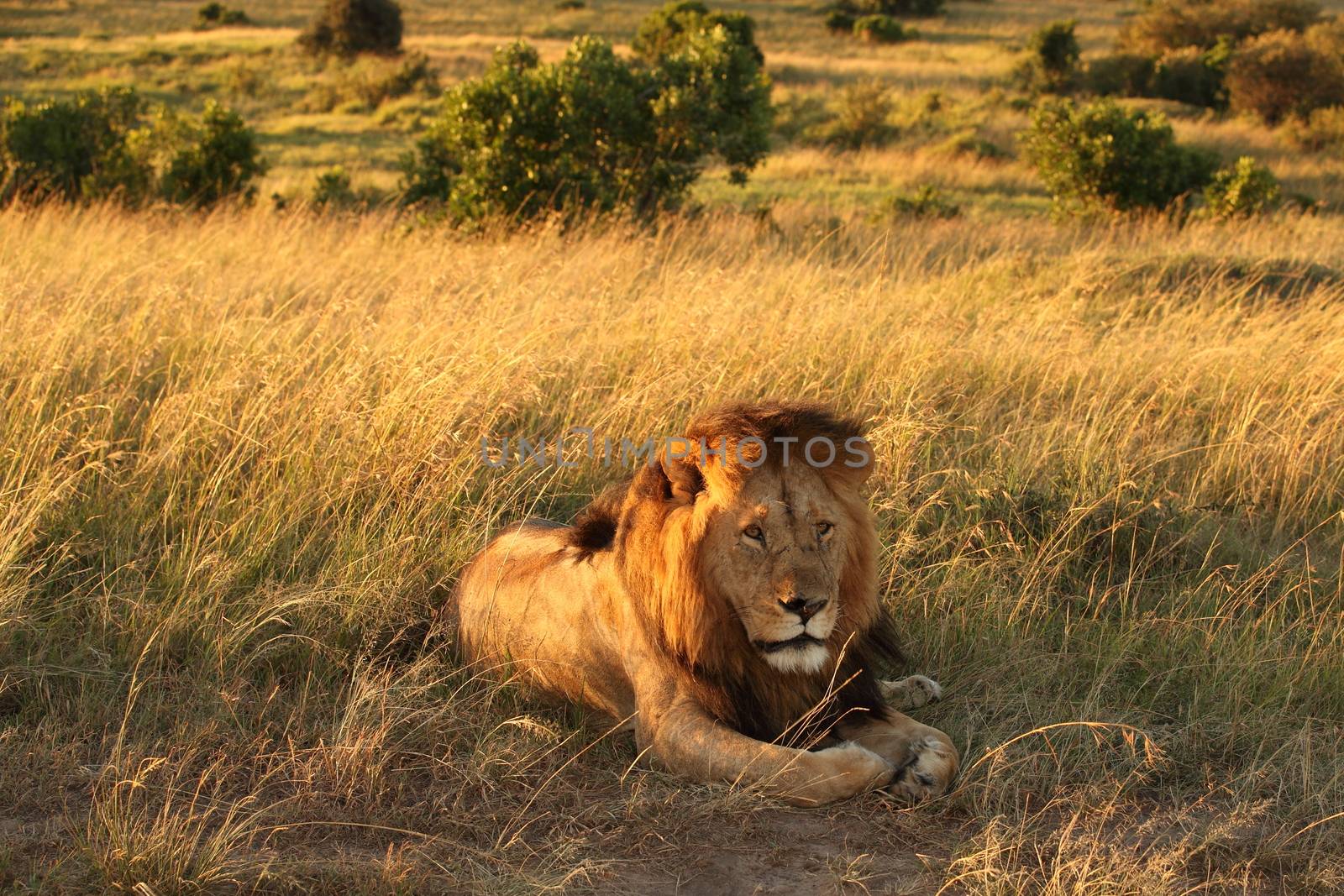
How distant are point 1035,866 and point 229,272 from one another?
Result: 6.47 m

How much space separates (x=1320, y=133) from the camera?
917 inches

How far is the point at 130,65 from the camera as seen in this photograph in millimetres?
31859

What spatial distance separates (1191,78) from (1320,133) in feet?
21.4

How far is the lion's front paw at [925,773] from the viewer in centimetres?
351

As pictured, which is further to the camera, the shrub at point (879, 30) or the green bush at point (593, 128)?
the shrub at point (879, 30)

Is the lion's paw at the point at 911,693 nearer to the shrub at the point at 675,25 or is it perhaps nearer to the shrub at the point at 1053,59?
the shrub at the point at 675,25

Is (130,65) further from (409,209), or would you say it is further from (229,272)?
(229,272)

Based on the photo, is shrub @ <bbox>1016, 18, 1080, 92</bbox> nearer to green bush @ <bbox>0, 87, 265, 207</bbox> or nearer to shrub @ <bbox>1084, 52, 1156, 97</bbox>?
shrub @ <bbox>1084, 52, 1156, 97</bbox>

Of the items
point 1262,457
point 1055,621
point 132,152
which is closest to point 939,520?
point 1055,621

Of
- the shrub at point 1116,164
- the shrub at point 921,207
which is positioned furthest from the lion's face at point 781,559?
the shrub at point 1116,164

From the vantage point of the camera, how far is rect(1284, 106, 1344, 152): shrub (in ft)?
75.6

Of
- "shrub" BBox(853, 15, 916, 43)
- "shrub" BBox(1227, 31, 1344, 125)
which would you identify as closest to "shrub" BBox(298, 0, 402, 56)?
"shrub" BBox(853, 15, 916, 43)

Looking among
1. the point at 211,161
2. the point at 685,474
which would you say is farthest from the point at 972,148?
the point at 685,474

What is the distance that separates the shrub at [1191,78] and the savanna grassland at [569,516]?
862 inches
